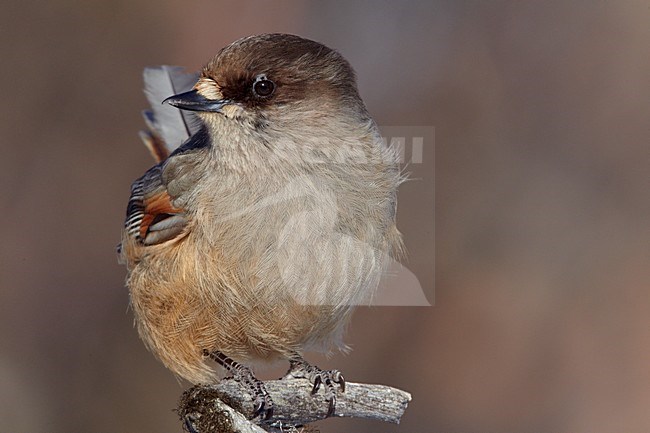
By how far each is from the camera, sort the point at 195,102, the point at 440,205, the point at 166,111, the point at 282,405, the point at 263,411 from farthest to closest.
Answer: the point at 440,205 → the point at 166,111 → the point at 195,102 → the point at 282,405 → the point at 263,411

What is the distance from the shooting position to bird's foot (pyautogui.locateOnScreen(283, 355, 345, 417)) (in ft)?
9.36

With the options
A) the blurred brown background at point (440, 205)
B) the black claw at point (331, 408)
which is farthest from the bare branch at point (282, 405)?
the blurred brown background at point (440, 205)

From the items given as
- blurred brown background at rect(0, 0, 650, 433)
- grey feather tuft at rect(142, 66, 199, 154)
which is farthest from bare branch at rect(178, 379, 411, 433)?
grey feather tuft at rect(142, 66, 199, 154)

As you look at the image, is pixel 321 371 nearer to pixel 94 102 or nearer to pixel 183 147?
pixel 183 147

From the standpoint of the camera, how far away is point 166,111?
13.2ft

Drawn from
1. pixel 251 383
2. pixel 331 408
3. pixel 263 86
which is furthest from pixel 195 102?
pixel 331 408

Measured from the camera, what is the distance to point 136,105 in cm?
489

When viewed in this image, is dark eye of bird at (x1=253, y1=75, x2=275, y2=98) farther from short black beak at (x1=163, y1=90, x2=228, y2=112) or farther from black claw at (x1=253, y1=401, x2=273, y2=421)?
black claw at (x1=253, y1=401, x2=273, y2=421)

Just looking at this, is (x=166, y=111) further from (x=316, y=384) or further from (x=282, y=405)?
(x=282, y=405)

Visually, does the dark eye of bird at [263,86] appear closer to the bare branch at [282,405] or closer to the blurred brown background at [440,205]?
the bare branch at [282,405]

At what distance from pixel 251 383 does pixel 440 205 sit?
178 centimetres

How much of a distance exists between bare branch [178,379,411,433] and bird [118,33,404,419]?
0.05m

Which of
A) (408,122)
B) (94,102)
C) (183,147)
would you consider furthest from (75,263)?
(408,122)

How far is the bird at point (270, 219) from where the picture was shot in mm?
2926
